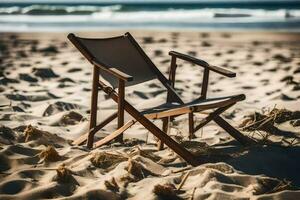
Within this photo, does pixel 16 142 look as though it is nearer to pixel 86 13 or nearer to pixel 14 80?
pixel 14 80

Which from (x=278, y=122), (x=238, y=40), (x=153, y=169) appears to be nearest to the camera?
(x=153, y=169)

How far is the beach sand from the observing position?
277cm

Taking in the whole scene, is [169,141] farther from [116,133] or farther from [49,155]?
[49,155]

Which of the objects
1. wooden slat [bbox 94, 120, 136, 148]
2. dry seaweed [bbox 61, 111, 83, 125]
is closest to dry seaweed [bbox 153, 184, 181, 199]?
wooden slat [bbox 94, 120, 136, 148]

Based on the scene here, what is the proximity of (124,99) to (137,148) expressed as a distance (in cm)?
52

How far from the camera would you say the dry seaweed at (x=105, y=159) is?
3.23 meters

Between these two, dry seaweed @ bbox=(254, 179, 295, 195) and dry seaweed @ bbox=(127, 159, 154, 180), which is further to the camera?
dry seaweed @ bbox=(127, 159, 154, 180)

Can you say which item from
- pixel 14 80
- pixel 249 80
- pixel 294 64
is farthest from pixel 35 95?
pixel 294 64

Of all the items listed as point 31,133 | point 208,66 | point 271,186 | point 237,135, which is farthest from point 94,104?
point 271,186

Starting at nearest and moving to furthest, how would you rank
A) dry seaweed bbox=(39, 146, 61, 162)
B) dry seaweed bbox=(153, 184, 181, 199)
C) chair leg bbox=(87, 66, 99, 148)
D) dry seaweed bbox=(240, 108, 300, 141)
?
1. dry seaweed bbox=(153, 184, 181, 199)
2. dry seaweed bbox=(39, 146, 61, 162)
3. chair leg bbox=(87, 66, 99, 148)
4. dry seaweed bbox=(240, 108, 300, 141)

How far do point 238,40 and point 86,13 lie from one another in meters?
18.0

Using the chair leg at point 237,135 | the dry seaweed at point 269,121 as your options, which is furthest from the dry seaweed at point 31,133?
the dry seaweed at point 269,121

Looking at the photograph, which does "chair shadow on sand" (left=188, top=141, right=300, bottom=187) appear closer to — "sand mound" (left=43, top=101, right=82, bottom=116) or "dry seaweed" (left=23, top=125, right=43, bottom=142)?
"dry seaweed" (left=23, top=125, right=43, bottom=142)

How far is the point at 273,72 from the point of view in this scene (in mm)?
7039
